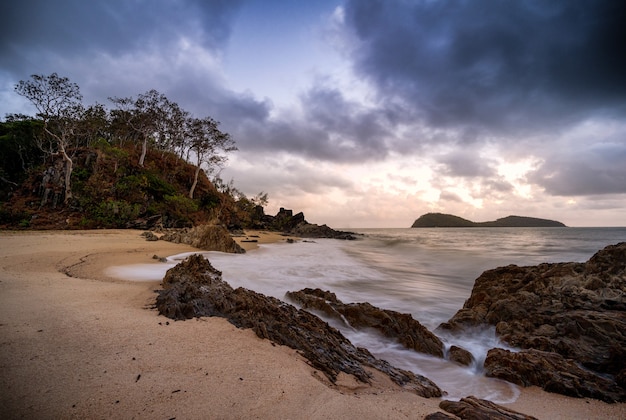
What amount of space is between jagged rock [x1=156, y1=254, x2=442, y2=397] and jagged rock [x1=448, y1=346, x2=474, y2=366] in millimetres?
1171

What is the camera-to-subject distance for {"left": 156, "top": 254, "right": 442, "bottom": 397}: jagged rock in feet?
9.64

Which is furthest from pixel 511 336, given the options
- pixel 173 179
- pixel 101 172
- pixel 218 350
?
pixel 173 179

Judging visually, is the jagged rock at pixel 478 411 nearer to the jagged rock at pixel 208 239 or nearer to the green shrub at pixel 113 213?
the jagged rock at pixel 208 239

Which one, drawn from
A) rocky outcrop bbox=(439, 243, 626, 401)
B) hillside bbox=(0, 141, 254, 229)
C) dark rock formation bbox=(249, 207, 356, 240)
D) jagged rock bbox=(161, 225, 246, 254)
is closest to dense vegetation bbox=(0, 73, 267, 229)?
hillside bbox=(0, 141, 254, 229)

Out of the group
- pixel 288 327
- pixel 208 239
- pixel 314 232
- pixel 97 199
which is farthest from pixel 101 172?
pixel 314 232

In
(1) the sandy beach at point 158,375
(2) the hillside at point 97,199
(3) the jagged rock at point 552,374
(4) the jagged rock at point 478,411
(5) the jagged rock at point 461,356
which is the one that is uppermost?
(2) the hillside at point 97,199

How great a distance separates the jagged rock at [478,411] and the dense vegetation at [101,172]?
70.6ft

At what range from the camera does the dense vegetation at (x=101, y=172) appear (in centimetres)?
1798

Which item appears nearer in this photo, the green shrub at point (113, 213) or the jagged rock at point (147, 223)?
the green shrub at point (113, 213)

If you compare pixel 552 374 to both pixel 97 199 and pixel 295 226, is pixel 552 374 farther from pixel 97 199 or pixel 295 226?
pixel 295 226

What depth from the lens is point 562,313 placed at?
4445 mm

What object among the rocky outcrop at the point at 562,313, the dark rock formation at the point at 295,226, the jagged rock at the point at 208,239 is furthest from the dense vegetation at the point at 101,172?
the rocky outcrop at the point at 562,313

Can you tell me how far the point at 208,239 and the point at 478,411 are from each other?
503 inches

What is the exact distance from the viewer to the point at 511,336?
4469mm
